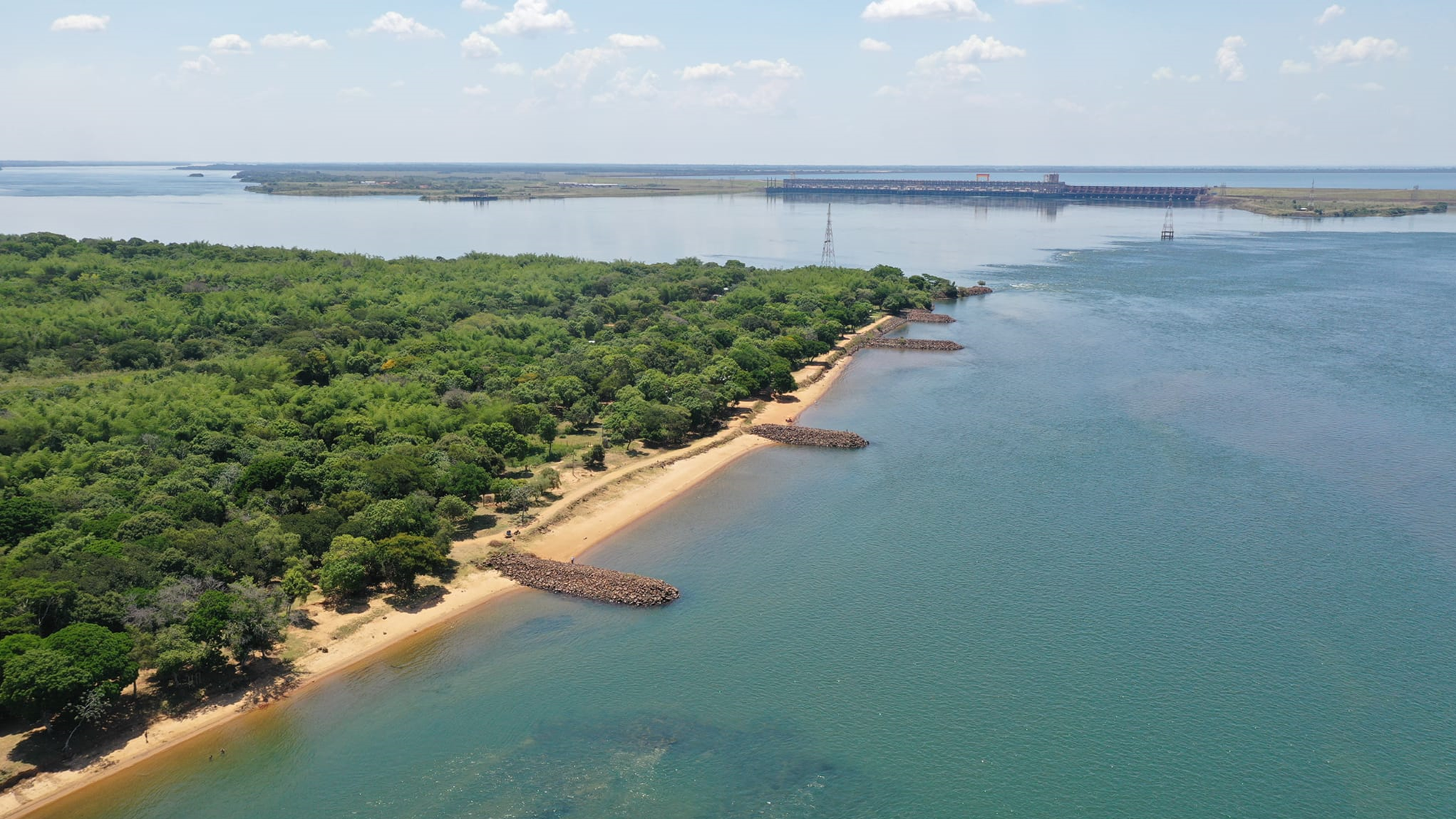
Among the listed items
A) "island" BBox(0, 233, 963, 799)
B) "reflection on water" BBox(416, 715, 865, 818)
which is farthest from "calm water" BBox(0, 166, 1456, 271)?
"reflection on water" BBox(416, 715, 865, 818)

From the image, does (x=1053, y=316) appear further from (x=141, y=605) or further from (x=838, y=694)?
(x=141, y=605)

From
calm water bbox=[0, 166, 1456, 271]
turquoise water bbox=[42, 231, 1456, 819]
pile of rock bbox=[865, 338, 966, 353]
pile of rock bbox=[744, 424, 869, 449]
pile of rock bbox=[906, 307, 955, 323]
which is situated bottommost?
turquoise water bbox=[42, 231, 1456, 819]

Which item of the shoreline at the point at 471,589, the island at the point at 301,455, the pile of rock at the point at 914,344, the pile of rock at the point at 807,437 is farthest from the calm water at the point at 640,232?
the shoreline at the point at 471,589

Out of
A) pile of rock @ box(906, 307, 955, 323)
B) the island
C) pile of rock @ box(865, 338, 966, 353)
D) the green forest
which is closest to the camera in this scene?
the island

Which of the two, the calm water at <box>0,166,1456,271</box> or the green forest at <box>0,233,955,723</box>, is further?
the calm water at <box>0,166,1456,271</box>

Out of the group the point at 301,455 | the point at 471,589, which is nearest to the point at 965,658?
the point at 471,589

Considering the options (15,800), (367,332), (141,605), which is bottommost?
(15,800)

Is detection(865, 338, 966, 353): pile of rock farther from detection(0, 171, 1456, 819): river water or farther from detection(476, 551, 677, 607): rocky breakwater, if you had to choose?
detection(476, 551, 677, 607): rocky breakwater

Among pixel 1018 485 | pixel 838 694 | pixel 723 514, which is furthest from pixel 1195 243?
pixel 838 694
